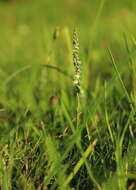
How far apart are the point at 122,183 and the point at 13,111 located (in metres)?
0.80

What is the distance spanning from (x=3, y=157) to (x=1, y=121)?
1.64 ft

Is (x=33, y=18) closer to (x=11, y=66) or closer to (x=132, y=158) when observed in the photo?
(x=11, y=66)

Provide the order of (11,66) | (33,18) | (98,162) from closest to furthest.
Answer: (98,162), (11,66), (33,18)

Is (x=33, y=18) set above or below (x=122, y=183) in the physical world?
above

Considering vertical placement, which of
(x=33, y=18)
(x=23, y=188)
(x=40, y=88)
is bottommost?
(x=23, y=188)

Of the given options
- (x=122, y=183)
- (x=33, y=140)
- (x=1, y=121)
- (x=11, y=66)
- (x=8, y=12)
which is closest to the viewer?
(x=122, y=183)

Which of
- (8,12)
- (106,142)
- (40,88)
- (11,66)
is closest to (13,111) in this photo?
(40,88)

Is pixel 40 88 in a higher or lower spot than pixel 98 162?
higher

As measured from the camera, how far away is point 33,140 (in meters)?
0.95

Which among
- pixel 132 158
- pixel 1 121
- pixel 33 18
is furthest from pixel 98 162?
pixel 33 18

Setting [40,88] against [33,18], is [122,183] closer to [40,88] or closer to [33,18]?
[40,88]

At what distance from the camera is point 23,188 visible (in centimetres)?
75

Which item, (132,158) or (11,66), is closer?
(132,158)

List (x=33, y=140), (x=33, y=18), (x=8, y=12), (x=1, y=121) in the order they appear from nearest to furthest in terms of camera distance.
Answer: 1. (x=33, y=140)
2. (x=1, y=121)
3. (x=33, y=18)
4. (x=8, y=12)
